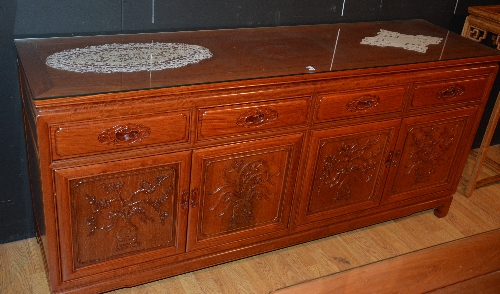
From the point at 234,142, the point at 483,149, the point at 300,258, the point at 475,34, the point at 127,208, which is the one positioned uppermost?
the point at 475,34

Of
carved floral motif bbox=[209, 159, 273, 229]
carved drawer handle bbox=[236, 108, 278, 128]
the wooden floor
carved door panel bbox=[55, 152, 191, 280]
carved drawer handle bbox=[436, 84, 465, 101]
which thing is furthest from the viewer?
carved drawer handle bbox=[436, 84, 465, 101]

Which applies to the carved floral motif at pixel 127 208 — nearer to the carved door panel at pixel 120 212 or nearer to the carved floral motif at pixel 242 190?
the carved door panel at pixel 120 212

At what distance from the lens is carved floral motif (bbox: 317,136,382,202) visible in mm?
2334

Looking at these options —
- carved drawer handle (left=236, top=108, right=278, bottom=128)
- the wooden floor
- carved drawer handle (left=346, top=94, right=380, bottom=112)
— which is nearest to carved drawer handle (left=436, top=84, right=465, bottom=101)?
carved drawer handle (left=346, top=94, right=380, bottom=112)

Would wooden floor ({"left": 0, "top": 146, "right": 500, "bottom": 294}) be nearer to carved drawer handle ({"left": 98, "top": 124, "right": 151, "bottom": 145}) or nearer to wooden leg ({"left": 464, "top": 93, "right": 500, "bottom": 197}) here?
wooden leg ({"left": 464, "top": 93, "right": 500, "bottom": 197})

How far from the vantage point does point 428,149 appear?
2.58 m

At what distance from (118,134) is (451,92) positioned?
1.46 metres

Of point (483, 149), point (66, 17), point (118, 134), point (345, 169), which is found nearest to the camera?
point (118, 134)

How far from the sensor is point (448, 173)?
9.01 feet

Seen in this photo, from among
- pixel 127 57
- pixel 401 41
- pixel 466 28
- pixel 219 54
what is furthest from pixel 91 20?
pixel 466 28

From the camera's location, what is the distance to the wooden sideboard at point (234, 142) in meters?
1.81

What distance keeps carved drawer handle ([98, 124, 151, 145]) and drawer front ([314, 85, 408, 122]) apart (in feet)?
2.26

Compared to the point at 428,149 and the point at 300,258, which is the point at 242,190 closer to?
the point at 300,258

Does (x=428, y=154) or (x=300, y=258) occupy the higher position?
(x=428, y=154)
